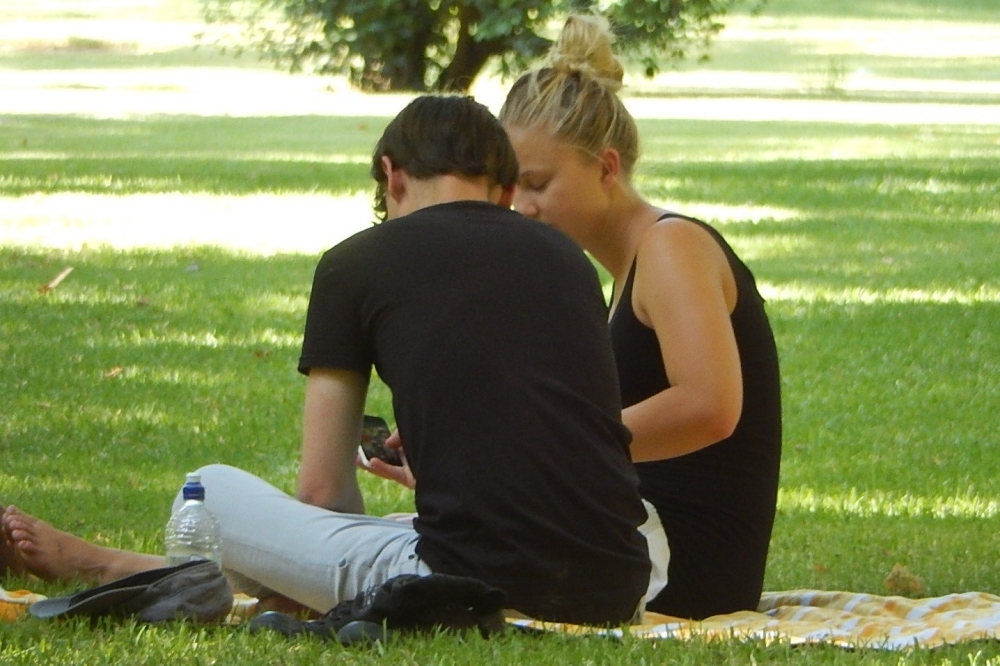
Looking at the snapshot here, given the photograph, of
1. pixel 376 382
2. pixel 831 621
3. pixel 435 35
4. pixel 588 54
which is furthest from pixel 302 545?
pixel 435 35

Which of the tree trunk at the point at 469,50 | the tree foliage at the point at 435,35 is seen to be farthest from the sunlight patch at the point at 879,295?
the tree trunk at the point at 469,50

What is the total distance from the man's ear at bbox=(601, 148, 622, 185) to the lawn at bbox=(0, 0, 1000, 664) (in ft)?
1.87

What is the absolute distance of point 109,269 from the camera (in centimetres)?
1102

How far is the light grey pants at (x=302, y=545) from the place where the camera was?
3.57 m

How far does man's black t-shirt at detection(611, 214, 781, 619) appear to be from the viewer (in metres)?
3.96

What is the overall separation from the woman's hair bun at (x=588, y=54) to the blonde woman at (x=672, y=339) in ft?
0.04

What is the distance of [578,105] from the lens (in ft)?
13.3

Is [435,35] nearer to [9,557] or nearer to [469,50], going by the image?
[469,50]

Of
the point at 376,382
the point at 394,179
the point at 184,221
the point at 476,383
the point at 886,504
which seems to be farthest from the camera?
the point at 184,221

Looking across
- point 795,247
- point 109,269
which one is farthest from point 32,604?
point 795,247

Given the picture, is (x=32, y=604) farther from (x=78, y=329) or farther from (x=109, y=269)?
(x=109, y=269)

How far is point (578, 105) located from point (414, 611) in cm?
130

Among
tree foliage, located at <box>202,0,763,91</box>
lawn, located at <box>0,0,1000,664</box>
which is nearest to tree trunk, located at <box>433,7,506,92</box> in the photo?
tree foliage, located at <box>202,0,763,91</box>

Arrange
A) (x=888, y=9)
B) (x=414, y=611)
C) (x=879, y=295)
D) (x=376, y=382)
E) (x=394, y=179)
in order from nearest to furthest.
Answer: (x=414, y=611) → (x=394, y=179) → (x=376, y=382) → (x=879, y=295) → (x=888, y=9)
